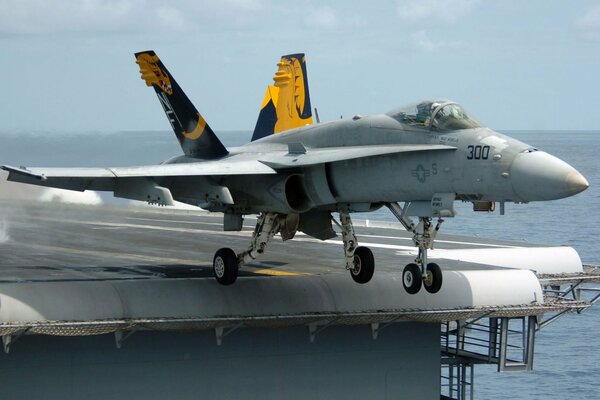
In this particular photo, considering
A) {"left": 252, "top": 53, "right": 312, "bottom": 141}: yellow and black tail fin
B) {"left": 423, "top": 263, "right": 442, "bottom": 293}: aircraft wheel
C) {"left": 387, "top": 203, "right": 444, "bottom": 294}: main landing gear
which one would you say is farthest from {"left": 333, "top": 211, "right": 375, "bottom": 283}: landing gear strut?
{"left": 252, "top": 53, "right": 312, "bottom": 141}: yellow and black tail fin

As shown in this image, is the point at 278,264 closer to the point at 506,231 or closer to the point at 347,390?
the point at 347,390

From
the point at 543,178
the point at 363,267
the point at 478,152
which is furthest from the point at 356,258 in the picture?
the point at 543,178

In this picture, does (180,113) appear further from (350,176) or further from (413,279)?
(413,279)

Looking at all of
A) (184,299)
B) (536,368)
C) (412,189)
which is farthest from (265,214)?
(536,368)

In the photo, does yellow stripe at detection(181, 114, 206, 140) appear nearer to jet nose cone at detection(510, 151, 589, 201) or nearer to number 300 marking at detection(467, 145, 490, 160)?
number 300 marking at detection(467, 145, 490, 160)

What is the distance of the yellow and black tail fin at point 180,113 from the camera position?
23.1m

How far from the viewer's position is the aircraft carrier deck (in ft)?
63.8

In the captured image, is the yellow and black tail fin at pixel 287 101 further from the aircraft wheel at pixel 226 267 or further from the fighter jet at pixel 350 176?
the aircraft wheel at pixel 226 267

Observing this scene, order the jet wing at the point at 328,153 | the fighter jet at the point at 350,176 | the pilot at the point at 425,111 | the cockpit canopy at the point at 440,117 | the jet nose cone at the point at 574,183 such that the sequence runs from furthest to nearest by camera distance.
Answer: the pilot at the point at 425,111
the jet wing at the point at 328,153
the cockpit canopy at the point at 440,117
the fighter jet at the point at 350,176
the jet nose cone at the point at 574,183

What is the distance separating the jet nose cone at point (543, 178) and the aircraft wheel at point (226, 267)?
6851mm

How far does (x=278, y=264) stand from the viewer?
27453 mm

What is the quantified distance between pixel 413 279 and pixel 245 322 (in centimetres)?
399

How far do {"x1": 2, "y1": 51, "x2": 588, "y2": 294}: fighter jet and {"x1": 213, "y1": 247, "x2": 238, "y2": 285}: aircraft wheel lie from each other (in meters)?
0.02

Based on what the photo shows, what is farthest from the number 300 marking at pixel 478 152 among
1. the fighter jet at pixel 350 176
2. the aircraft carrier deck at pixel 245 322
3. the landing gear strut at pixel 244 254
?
the aircraft carrier deck at pixel 245 322
